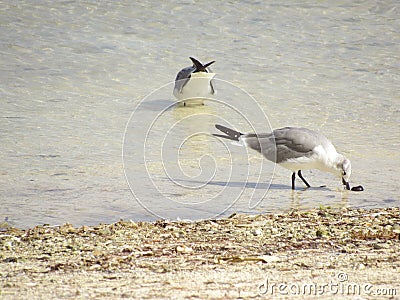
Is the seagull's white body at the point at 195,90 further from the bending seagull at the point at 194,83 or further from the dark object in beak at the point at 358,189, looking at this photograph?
the dark object in beak at the point at 358,189

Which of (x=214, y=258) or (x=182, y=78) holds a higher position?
(x=182, y=78)

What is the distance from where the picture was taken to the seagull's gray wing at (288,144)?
6.55m

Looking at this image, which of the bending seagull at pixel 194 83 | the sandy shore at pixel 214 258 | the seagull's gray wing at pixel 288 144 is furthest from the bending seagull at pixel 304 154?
the bending seagull at pixel 194 83

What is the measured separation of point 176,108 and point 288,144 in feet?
11.6

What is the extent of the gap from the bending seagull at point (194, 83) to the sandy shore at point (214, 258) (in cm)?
423

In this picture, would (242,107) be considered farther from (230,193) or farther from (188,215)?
(188,215)

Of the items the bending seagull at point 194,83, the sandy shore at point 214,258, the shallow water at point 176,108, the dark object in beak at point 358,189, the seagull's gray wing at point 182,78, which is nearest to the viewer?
the sandy shore at point 214,258

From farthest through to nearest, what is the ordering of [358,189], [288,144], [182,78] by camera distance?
[182,78], [288,144], [358,189]

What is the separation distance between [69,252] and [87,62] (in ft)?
23.3

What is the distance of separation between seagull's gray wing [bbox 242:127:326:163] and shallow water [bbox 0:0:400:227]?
0.93 feet

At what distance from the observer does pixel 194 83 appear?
9.74 meters

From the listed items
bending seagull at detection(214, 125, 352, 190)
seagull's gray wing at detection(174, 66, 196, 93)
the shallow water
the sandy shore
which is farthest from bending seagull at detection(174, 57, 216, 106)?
the sandy shore

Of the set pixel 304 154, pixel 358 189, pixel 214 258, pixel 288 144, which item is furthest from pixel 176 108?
pixel 214 258

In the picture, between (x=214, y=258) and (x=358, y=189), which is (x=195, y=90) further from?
(x=214, y=258)
